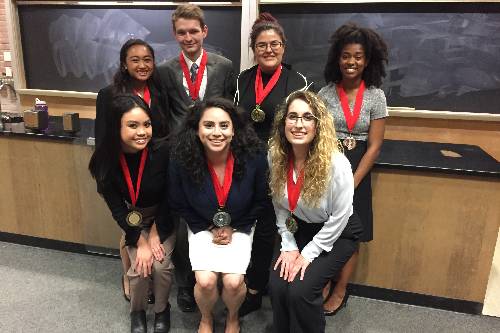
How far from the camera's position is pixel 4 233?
9.40ft

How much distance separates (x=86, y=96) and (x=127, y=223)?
1.84 metres

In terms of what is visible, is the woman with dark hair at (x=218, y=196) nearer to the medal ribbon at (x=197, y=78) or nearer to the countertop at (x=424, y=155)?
the medal ribbon at (x=197, y=78)

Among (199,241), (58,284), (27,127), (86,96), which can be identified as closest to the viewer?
(199,241)

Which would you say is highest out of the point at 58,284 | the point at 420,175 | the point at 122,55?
the point at 122,55

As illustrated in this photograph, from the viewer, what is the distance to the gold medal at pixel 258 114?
1991mm

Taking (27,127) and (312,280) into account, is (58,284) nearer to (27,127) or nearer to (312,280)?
(27,127)

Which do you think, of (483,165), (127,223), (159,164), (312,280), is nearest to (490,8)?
(483,165)

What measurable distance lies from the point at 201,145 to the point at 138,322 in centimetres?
94

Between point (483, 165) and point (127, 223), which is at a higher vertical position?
point (483, 165)

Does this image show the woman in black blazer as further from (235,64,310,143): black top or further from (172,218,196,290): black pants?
(172,218,196,290): black pants

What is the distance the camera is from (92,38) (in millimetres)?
3240

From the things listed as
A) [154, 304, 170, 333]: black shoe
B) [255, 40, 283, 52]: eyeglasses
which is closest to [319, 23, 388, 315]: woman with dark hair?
[255, 40, 283, 52]: eyeglasses

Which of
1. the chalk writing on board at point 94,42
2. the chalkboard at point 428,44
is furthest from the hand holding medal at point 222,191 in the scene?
the chalk writing on board at point 94,42

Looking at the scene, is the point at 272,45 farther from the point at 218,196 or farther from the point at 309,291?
the point at 309,291
